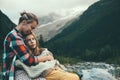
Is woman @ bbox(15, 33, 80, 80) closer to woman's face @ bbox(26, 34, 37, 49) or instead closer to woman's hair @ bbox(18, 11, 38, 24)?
woman's face @ bbox(26, 34, 37, 49)

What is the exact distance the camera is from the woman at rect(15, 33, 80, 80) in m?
5.58

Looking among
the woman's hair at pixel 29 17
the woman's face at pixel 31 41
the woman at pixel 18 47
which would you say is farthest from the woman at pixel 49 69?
the woman's hair at pixel 29 17

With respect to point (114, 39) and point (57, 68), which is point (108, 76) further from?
point (114, 39)

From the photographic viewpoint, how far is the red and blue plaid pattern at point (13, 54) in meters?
5.63

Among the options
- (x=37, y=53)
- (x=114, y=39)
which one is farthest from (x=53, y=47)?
(x=37, y=53)

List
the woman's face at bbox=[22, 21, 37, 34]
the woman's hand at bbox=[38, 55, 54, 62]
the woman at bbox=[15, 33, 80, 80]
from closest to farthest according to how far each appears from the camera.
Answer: the woman at bbox=[15, 33, 80, 80] < the woman's face at bbox=[22, 21, 37, 34] < the woman's hand at bbox=[38, 55, 54, 62]

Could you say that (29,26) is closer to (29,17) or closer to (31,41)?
(29,17)

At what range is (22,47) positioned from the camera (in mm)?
5637

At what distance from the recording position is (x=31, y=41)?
19.2ft

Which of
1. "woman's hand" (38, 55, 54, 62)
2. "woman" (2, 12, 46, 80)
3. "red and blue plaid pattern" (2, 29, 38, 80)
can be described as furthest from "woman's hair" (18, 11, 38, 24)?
"woman's hand" (38, 55, 54, 62)

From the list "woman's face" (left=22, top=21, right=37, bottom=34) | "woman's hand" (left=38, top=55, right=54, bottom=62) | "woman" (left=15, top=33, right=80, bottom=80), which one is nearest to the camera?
"woman" (left=15, top=33, right=80, bottom=80)

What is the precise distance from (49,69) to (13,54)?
469 millimetres

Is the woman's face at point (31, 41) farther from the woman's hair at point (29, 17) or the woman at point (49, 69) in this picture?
the woman's hair at point (29, 17)

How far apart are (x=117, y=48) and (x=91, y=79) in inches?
6824
